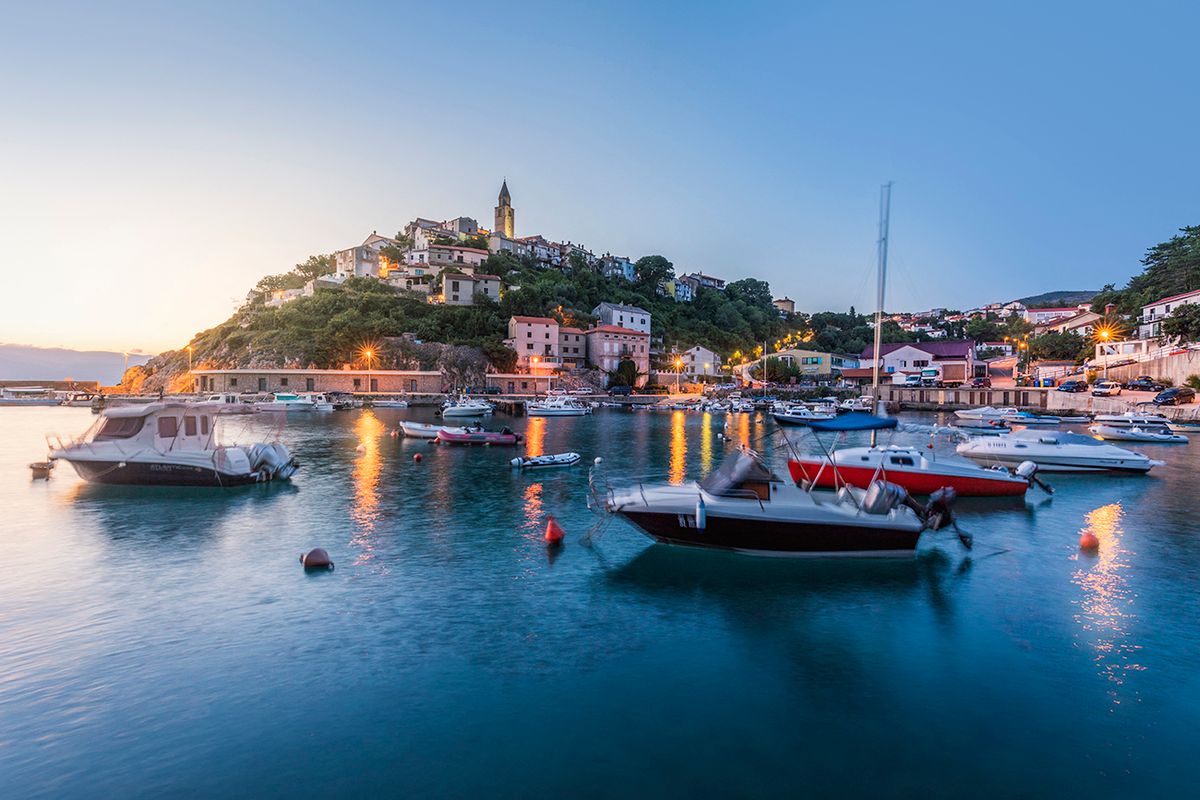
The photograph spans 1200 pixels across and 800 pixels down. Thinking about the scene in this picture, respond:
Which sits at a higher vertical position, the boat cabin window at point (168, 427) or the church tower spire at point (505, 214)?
the church tower spire at point (505, 214)

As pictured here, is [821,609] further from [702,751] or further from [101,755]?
[101,755]

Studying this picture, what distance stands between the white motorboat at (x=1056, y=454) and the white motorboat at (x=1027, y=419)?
3222 cm

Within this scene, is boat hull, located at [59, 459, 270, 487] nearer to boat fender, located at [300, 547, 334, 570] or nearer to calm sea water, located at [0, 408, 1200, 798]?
calm sea water, located at [0, 408, 1200, 798]

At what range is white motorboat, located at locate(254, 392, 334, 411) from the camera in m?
73.4

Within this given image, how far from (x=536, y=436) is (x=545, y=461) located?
1686cm

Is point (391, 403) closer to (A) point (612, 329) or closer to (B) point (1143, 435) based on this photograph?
(A) point (612, 329)

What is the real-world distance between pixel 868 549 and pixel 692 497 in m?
4.70

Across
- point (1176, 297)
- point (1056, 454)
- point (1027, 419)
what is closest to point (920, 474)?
point (1056, 454)

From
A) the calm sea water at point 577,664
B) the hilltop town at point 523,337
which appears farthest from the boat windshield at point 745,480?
the hilltop town at point 523,337

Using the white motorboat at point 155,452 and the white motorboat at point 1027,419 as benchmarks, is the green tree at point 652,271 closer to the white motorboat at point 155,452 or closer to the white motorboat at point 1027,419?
the white motorboat at point 1027,419

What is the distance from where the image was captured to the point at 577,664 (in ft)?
34.1

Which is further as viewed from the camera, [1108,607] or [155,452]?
[155,452]

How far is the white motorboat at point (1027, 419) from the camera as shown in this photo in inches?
2382

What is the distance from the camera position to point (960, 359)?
9488 cm
